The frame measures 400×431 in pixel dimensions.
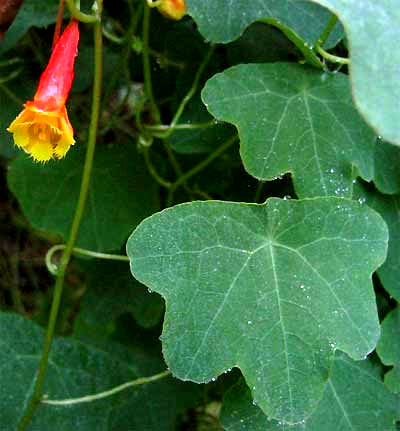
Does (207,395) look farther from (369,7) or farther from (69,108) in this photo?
(369,7)

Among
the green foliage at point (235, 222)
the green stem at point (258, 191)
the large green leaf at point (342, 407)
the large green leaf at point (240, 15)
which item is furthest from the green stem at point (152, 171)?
the large green leaf at point (342, 407)

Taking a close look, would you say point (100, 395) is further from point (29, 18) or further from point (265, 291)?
point (29, 18)

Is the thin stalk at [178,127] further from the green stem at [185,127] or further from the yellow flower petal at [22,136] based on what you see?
the yellow flower petal at [22,136]

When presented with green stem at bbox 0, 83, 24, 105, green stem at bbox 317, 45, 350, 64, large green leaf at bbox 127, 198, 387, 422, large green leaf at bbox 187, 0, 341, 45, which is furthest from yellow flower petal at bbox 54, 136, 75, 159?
green stem at bbox 0, 83, 24, 105

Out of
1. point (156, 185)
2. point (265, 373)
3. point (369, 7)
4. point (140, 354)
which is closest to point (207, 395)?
point (140, 354)

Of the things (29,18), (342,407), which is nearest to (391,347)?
(342,407)
